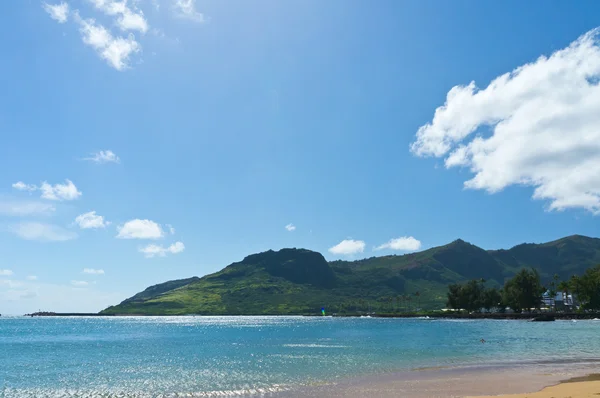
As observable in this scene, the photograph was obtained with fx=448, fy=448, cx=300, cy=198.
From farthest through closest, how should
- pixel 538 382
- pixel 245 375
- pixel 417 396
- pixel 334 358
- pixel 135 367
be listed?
pixel 334 358 → pixel 135 367 → pixel 245 375 → pixel 538 382 → pixel 417 396

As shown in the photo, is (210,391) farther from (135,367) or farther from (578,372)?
(578,372)

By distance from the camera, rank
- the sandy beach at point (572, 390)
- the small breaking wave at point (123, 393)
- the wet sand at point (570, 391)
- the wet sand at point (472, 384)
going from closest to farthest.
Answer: the wet sand at point (570, 391) → the sandy beach at point (572, 390) → the wet sand at point (472, 384) → the small breaking wave at point (123, 393)

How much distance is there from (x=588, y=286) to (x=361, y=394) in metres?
202

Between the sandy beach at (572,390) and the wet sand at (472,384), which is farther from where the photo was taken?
the wet sand at (472,384)

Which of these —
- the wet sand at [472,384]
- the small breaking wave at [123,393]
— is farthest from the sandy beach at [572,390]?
the small breaking wave at [123,393]

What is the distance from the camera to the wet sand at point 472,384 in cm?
3481

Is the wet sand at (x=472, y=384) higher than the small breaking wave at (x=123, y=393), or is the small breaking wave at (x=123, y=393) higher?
the small breaking wave at (x=123, y=393)

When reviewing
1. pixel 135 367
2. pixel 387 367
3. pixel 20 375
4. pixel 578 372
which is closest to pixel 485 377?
pixel 578 372

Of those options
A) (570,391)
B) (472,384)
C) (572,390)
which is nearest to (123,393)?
(472,384)

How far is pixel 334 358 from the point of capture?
2643 inches

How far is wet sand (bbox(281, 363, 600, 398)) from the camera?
34812 mm

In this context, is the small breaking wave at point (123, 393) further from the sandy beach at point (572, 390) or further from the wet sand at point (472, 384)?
the sandy beach at point (572, 390)

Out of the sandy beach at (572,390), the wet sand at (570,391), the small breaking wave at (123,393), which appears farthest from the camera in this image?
the small breaking wave at (123,393)

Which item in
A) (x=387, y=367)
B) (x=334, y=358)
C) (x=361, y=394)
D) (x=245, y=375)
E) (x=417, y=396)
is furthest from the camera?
(x=334, y=358)
